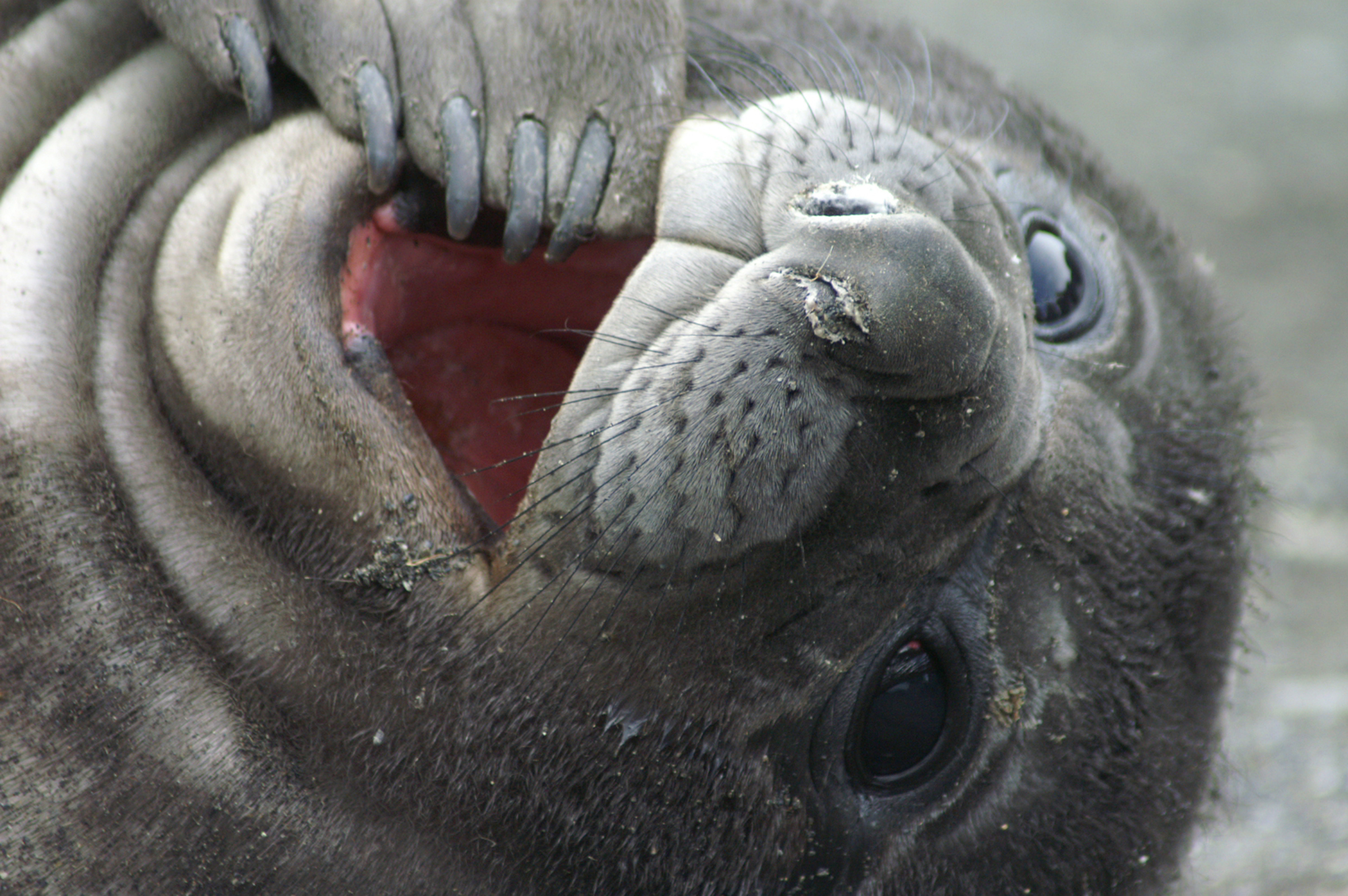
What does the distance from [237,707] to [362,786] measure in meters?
0.25

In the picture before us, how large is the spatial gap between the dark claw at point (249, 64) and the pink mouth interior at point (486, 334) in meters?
0.32

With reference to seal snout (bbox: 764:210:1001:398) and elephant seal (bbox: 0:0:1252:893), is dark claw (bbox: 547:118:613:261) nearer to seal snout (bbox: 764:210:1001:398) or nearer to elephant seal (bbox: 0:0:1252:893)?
elephant seal (bbox: 0:0:1252:893)

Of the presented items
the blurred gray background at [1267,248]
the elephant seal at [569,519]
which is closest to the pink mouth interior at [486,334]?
the elephant seal at [569,519]

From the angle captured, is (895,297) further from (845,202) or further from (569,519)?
(569,519)

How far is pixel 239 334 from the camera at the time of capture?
227 cm

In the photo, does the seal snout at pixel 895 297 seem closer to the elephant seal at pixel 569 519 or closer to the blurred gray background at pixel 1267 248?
the elephant seal at pixel 569 519

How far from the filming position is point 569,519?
7.13 feet

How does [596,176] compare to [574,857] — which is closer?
[574,857]

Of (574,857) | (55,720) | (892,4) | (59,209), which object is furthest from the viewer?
(892,4)

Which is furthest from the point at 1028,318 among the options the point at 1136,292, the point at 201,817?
the point at 201,817

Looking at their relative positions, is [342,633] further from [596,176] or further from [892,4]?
[892,4]

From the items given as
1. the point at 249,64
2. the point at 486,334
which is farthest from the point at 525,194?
the point at 486,334

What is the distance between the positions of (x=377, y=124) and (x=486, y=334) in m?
0.72

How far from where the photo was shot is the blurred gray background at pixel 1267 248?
421 cm
